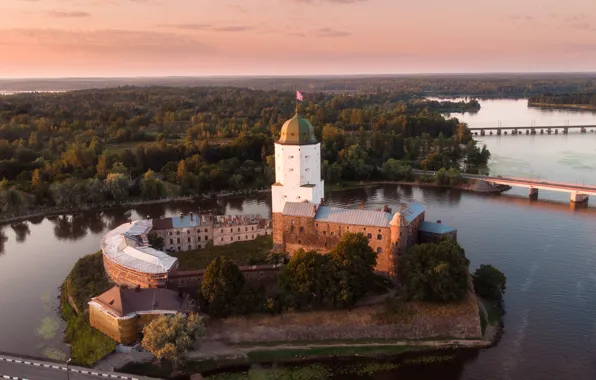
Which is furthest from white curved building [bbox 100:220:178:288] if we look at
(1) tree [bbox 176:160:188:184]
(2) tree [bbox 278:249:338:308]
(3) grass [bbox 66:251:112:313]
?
(1) tree [bbox 176:160:188:184]

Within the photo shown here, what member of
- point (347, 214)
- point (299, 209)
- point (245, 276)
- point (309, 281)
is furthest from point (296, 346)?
point (299, 209)

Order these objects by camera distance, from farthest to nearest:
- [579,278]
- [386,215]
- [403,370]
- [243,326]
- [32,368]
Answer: [579,278] < [386,215] < [243,326] < [403,370] < [32,368]

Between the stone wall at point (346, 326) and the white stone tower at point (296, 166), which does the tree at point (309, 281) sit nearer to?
the stone wall at point (346, 326)

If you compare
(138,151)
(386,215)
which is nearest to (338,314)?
(386,215)

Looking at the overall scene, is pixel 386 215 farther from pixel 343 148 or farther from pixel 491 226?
pixel 343 148

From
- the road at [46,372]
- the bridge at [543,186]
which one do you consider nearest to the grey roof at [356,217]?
the road at [46,372]

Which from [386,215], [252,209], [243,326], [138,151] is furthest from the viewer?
[138,151]
